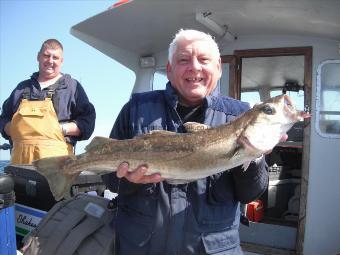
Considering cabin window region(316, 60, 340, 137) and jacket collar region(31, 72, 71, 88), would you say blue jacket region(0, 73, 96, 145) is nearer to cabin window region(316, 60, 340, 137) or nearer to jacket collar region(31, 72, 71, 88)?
jacket collar region(31, 72, 71, 88)

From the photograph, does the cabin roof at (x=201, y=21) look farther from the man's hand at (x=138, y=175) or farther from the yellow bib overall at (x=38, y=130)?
the man's hand at (x=138, y=175)

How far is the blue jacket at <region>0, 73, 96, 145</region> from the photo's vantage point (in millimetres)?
4965

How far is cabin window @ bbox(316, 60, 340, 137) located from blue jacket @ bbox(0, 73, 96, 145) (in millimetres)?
3450

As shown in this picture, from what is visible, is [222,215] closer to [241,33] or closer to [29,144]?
[29,144]

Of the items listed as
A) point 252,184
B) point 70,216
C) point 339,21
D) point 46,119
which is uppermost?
point 339,21

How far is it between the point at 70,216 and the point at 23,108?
1.97 metres

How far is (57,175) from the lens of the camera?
3.01 meters

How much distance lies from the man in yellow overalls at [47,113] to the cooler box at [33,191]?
0.18m

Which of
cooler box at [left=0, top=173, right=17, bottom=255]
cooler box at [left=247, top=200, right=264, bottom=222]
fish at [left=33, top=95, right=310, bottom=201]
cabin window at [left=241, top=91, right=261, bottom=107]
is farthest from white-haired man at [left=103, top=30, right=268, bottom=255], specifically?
cabin window at [left=241, top=91, right=261, bottom=107]

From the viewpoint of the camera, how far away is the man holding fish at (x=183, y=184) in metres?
2.76

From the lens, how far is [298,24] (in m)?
5.93

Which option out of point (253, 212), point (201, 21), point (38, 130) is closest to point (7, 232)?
point (38, 130)

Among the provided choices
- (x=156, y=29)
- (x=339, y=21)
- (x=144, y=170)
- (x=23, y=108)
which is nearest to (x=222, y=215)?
(x=144, y=170)

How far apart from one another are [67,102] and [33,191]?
1.26 m
